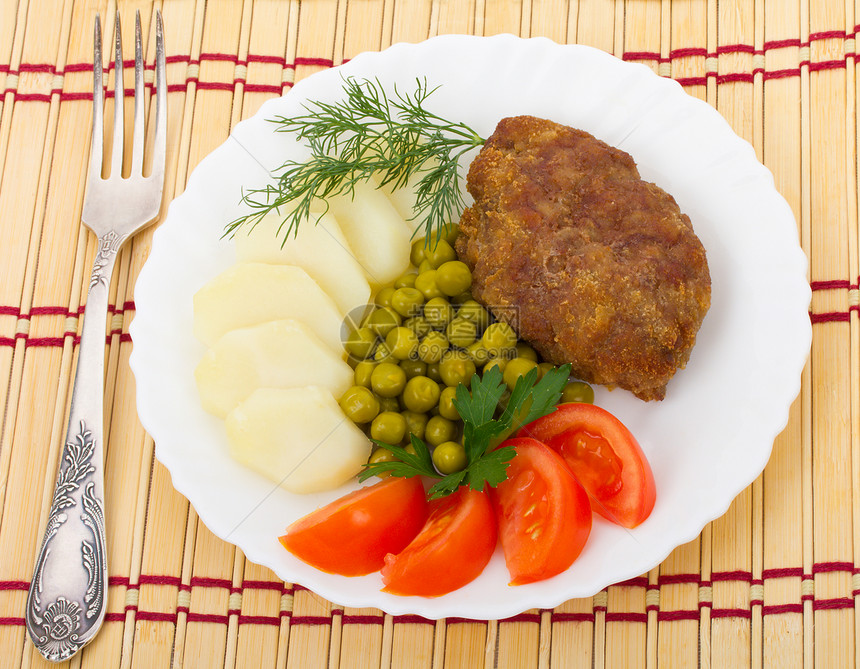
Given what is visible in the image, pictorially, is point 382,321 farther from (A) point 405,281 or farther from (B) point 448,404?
(B) point 448,404

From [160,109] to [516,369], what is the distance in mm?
2521

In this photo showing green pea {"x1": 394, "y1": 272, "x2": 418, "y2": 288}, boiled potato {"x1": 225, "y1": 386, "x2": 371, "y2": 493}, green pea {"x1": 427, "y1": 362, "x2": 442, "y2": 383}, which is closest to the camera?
boiled potato {"x1": 225, "y1": 386, "x2": 371, "y2": 493}

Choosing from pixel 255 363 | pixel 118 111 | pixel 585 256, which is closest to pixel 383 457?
pixel 255 363

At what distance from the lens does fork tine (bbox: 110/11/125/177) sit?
156 inches

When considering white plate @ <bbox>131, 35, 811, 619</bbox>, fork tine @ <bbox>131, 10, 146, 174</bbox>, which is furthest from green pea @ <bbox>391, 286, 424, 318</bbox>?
fork tine @ <bbox>131, 10, 146, 174</bbox>

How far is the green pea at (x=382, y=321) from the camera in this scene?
3.45 m

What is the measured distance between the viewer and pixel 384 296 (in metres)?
3.55

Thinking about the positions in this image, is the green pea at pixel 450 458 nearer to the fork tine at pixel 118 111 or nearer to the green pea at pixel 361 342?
the green pea at pixel 361 342

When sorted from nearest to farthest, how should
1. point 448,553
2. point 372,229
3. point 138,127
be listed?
point 448,553, point 372,229, point 138,127

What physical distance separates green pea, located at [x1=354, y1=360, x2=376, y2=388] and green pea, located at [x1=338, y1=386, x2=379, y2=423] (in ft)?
0.24

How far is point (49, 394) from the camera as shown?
3758mm

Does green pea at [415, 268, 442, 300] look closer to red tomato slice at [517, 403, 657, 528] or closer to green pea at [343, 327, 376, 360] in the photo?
green pea at [343, 327, 376, 360]

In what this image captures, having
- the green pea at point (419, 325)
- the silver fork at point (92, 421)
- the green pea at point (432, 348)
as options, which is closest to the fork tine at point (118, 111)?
the silver fork at point (92, 421)

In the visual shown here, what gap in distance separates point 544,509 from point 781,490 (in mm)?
1339
